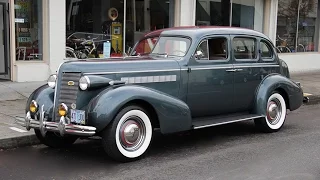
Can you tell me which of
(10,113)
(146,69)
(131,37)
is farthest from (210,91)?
(131,37)

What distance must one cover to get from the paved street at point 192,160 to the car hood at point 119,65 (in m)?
1.22

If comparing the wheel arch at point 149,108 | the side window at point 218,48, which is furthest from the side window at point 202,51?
the wheel arch at point 149,108

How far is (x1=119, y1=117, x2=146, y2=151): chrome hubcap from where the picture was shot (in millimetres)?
5648

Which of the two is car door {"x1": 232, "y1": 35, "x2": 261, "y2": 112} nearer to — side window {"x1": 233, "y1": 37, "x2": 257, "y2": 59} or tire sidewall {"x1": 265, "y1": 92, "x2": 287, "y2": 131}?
side window {"x1": 233, "y1": 37, "x2": 257, "y2": 59}

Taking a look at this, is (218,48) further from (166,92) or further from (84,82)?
(84,82)

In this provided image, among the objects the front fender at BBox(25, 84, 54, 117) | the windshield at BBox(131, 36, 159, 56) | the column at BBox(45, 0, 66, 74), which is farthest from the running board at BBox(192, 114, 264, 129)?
the column at BBox(45, 0, 66, 74)

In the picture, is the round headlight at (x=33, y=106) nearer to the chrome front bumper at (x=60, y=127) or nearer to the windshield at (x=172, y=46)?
the chrome front bumper at (x=60, y=127)

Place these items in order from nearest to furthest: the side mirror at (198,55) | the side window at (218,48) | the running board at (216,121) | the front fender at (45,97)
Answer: the front fender at (45,97) → the running board at (216,121) → the side mirror at (198,55) → the side window at (218,48)

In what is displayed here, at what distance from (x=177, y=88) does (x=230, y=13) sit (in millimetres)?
10341

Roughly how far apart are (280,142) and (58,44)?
22.9 feet

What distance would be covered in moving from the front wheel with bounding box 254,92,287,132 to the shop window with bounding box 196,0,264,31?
755cm

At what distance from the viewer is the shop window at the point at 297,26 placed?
17672 millimetres

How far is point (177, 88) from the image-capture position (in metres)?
6.40

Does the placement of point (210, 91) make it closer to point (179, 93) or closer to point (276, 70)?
point (179, 93)
